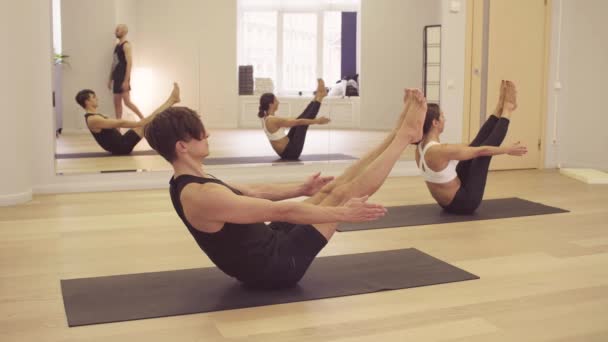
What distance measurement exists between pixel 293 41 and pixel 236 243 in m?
3.45

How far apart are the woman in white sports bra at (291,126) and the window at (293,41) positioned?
4.7 inches

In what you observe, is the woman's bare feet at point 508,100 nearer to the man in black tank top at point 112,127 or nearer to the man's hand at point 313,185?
the man's hand at point 313,185

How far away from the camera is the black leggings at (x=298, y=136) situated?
5.68 meters

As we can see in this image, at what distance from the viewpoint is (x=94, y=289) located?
2.66 meters

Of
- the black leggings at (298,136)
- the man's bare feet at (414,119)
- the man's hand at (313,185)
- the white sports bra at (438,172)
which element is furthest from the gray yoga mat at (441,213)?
the black leggings at (298,136)

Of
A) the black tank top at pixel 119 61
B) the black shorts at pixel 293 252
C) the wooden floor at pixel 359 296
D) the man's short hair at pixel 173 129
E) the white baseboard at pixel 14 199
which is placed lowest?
the wooden floor at pixel 359 296

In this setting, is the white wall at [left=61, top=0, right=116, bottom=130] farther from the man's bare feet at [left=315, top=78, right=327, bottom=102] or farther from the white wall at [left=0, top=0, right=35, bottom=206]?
the man's bare feet at [left=315, top=78, right=327, bottom=102]

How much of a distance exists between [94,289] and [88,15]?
279 centimetres

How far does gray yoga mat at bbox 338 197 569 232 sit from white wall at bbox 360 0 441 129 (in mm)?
1546

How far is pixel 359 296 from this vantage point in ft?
8.42

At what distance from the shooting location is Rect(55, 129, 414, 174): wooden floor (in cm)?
497


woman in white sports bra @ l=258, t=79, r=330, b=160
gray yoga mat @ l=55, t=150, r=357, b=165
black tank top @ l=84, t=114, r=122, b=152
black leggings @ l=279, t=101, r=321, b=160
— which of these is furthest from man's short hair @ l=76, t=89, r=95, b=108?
black leggings @ l=279, t=101, r=321, b=160

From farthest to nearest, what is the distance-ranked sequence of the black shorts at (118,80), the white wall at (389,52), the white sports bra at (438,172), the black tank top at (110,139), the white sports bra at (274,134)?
the white wall at (389,52) < the white sports bra at (274,134) < the black tank top at (110,139) < the black shorts at (118,80) < the white sports bra at (438,172)

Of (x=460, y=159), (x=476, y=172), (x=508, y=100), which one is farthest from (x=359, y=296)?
(x=508, y=100)
